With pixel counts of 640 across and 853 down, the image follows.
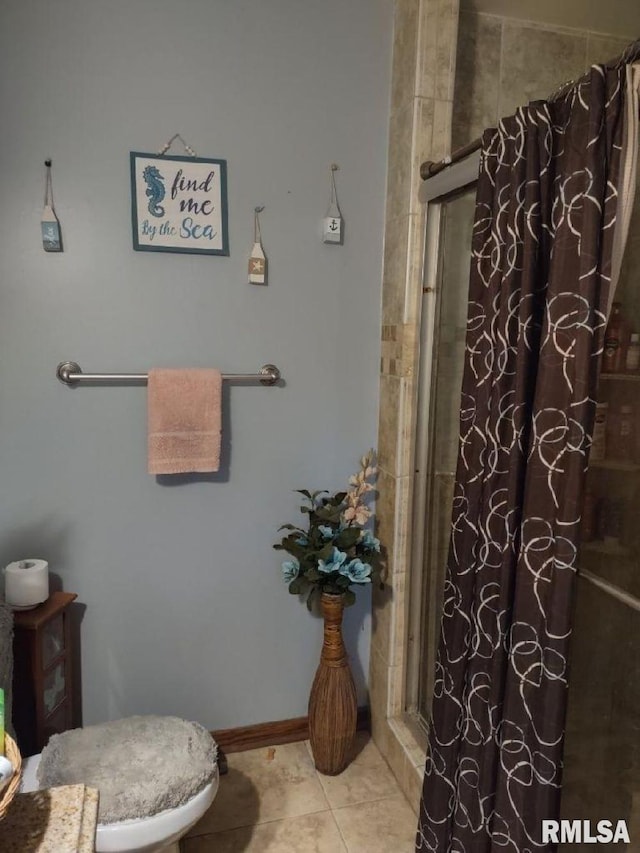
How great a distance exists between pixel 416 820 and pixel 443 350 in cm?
141

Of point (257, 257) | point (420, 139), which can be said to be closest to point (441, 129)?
point (420, 139)

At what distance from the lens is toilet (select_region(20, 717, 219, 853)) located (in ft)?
4.09

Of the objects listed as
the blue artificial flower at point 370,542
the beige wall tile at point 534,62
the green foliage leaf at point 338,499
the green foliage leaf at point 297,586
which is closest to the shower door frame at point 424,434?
the blue artificial flower at point 370,542

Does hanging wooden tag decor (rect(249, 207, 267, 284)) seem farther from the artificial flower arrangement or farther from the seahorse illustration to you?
the artificial flower arrangement

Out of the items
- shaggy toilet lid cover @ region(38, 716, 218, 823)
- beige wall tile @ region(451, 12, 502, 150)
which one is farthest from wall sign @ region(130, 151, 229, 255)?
shaggy toilet lid cover @ region(38, 716, 218, 823)

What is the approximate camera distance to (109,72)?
1659mm

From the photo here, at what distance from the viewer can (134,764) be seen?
1367 mm

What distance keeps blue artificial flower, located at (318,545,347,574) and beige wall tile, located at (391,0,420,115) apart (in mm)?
1388

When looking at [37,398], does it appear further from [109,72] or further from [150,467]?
[109,72]

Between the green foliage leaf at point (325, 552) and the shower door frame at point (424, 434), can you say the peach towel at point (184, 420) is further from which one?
the shower door frame at point (424, 434)

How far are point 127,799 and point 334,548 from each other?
0.82m

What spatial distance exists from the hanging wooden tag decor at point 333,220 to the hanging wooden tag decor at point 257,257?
210 mm

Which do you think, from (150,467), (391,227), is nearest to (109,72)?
(391,227)

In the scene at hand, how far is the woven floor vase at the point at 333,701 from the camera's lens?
1.85 metres
